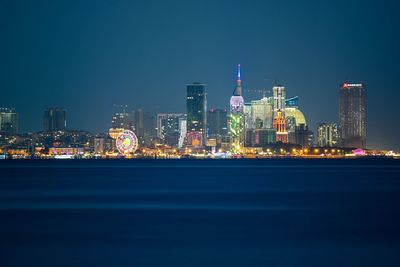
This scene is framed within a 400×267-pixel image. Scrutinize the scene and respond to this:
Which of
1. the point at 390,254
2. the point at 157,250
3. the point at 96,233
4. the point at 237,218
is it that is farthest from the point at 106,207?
the point at 390,254

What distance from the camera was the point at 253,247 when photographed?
45344 mm

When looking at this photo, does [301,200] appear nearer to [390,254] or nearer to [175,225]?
[175,225]

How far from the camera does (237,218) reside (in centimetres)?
6144

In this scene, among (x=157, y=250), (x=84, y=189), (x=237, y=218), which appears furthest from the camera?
(x=84, y=189)

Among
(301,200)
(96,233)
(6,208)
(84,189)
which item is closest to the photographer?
(96,233)

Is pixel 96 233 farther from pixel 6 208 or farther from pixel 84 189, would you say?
pixel 84 189

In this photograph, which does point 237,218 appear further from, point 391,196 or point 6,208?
point 391,196

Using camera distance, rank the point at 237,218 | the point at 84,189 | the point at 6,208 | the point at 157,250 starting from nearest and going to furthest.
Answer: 1. the point at 157,250
2. the point at 237,218
3. the point at 6,208
4. the point at 84,189

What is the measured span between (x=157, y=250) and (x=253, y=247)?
552cm

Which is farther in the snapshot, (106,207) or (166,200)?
(166,200)

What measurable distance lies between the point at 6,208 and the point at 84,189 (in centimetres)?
3103

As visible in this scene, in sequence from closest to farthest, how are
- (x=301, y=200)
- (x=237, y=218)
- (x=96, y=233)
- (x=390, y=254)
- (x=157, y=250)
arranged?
(x=390, y=254) → (x=157, y=250) → (x=96, y=233) → (x=237, y=218) → (x=301, y=200)

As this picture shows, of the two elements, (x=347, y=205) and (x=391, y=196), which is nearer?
(x=347, y=205)

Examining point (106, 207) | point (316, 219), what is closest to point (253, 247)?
point (316, 219)
